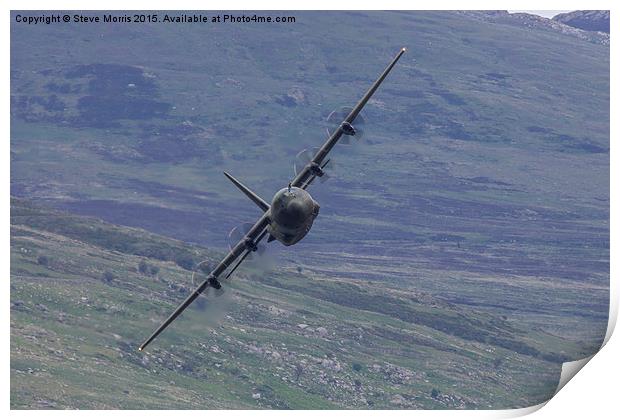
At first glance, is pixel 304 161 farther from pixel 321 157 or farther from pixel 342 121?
pixel 342 121

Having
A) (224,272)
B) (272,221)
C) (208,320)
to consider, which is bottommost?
(208,320)

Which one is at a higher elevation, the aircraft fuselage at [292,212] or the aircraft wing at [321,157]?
the aircraft wing at [321,157]

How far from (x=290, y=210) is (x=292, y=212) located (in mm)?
255

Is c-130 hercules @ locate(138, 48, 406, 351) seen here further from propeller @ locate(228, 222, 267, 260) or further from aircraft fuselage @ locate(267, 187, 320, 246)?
propeller @ locate(228, 222, 267, 260)

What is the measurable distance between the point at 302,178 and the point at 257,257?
31.8ft

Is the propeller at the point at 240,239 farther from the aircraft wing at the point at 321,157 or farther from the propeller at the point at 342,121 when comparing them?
the propeller at the point at 342,121

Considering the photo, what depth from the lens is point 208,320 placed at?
461ft

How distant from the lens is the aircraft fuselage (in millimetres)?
111875

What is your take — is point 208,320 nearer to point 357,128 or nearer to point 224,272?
point 224,272

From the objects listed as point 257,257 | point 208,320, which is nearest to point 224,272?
point 257,257

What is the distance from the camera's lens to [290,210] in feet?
367

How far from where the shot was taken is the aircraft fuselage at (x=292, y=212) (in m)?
112

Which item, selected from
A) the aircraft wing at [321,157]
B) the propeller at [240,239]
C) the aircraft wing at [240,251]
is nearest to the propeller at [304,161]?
the aircraft wing at [321,157]

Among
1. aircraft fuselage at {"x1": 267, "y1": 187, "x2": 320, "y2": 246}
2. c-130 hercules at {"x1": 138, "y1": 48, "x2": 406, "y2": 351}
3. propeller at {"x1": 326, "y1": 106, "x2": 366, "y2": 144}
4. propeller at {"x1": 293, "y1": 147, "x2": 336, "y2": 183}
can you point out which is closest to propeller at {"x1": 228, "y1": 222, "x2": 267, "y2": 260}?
c-130 hercules at {"x1": 138, "y1": 48, "x2": 406, "y2": 351}
